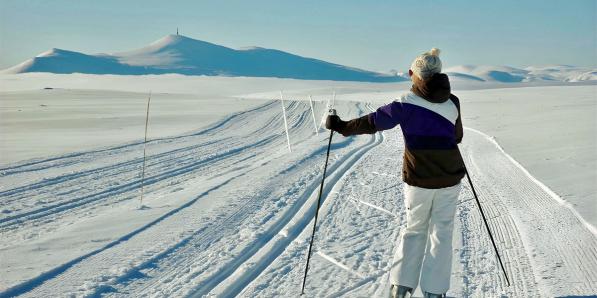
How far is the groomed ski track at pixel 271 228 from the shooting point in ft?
13.1

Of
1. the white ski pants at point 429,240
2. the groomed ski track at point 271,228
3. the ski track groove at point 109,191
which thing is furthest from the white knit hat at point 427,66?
the ski track groove at point 109,191

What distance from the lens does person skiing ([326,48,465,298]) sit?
10.8 ft

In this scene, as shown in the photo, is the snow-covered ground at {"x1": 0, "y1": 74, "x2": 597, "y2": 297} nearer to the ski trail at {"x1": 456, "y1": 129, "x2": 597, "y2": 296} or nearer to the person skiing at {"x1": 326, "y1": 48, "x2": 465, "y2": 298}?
the ski trail at {"x1": 456, "y1": 129, "x2": 597, "y2": 296}

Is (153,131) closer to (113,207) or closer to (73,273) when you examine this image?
(113,207)

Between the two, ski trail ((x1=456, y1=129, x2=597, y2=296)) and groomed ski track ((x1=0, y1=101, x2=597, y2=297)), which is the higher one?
ski trail ((x1=456, y1=129, x2=597, y2=296))

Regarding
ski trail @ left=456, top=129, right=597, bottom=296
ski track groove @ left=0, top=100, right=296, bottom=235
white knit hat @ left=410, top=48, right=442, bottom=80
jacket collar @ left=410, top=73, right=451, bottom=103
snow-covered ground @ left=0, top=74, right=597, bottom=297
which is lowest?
ski track groove @ left=0, top=100, right=296, bottom=235

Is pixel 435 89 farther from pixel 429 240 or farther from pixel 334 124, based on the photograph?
pixel 429 240

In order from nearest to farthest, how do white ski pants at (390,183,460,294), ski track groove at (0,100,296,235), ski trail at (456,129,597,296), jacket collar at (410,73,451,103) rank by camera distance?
jacket collar at (410,73,451,103) → white ski pants at (390,183,460,294) → ski trail at (456,129,597,296) → ski track groove at (0,100,296,235)

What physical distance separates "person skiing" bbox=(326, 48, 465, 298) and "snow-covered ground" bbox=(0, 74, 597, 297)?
505 millimetres

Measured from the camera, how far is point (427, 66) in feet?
10.7

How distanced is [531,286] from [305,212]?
111 inches

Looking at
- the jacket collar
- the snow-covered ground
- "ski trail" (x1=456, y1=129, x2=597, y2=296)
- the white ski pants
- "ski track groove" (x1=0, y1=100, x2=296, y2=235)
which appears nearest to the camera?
the jacket collar

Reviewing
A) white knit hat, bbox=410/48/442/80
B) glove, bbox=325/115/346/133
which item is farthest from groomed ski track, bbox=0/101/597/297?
white knit hat, bbox=410/48/442/80

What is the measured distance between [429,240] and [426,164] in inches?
21.4
